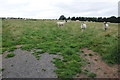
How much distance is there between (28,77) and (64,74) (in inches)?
89.6

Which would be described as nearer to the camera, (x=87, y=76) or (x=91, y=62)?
(x=87, y=76)

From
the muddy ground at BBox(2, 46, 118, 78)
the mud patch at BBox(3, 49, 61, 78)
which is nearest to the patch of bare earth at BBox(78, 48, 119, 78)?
the muddy ground at BBox(2, 46, 118, 78)

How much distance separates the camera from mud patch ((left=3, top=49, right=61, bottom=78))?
29.4 ft

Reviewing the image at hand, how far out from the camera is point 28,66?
402 inches

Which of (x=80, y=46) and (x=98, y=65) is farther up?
(x=80, y=46)

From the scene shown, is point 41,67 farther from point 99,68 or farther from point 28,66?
point 99,68

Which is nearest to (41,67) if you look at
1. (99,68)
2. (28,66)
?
(28,66)

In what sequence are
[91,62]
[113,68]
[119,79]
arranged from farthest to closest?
[91,62] → [113,68] → [119,79]

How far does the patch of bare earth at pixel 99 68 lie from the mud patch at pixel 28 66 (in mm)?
2373

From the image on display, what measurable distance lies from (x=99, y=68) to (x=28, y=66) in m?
5.16

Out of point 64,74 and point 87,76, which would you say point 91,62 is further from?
point 64,74

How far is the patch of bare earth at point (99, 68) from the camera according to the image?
9172 mm

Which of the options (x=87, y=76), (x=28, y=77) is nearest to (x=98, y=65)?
(x=87, y=76)

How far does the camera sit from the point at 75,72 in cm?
913
